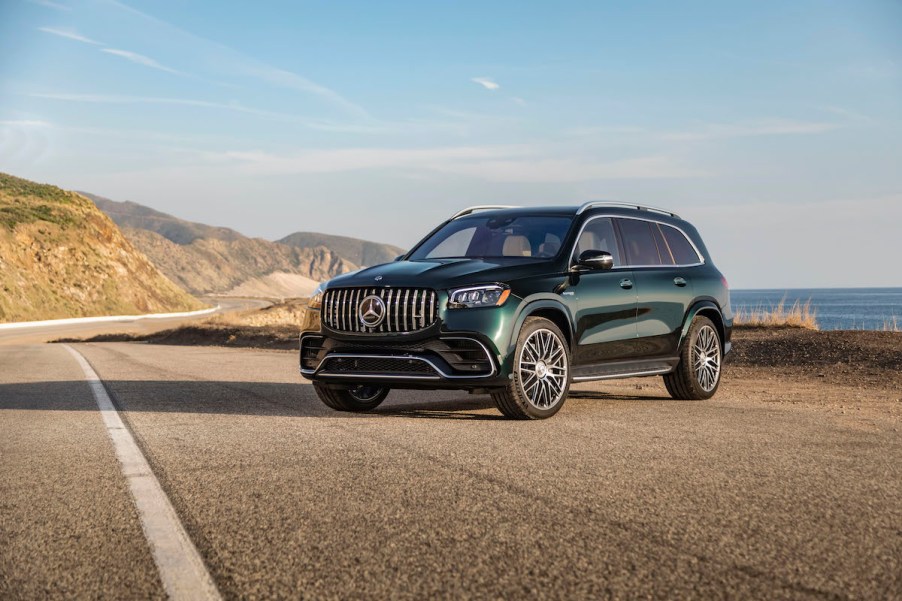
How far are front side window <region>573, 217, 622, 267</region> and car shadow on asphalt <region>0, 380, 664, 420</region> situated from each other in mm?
1948

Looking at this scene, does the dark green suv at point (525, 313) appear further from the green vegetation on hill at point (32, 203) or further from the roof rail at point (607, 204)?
the green vegetation on hill at point (32, 203)

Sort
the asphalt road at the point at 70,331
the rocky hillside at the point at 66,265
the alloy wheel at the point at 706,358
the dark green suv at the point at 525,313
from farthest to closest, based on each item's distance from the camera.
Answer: the rocky hillside at the point at 66,265
the asphalt road at the point at 70,331
the alloy wheel at the point at 706,358
the dark green suv at the point at 525,313

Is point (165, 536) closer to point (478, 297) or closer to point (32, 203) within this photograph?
point (478, 297)

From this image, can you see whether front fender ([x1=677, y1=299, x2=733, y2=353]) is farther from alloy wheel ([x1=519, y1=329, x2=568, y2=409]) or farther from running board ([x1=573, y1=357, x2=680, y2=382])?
alloy wheel ([x1=519, y1=329, x2=568, y2=409])

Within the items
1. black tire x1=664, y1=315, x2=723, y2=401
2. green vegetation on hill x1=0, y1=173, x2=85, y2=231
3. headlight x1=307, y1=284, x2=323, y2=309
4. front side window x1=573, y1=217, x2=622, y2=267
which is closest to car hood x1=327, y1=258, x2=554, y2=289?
headlight x1=307, y1=284, x2=323, y2=309

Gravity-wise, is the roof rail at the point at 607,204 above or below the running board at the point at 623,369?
above

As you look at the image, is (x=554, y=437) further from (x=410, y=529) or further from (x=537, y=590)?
(x=537, y=590)

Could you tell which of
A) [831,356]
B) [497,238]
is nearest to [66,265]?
[831,356]

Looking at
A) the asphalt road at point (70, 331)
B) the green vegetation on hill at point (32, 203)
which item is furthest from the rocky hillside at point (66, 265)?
the asphalt road at point (70, 331)

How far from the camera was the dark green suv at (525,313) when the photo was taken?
27.9 ft

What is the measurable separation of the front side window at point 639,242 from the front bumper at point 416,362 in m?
2.67

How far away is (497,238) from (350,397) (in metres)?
2.20

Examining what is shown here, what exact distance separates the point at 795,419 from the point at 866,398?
2.91m

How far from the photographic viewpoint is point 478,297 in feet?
28.1
